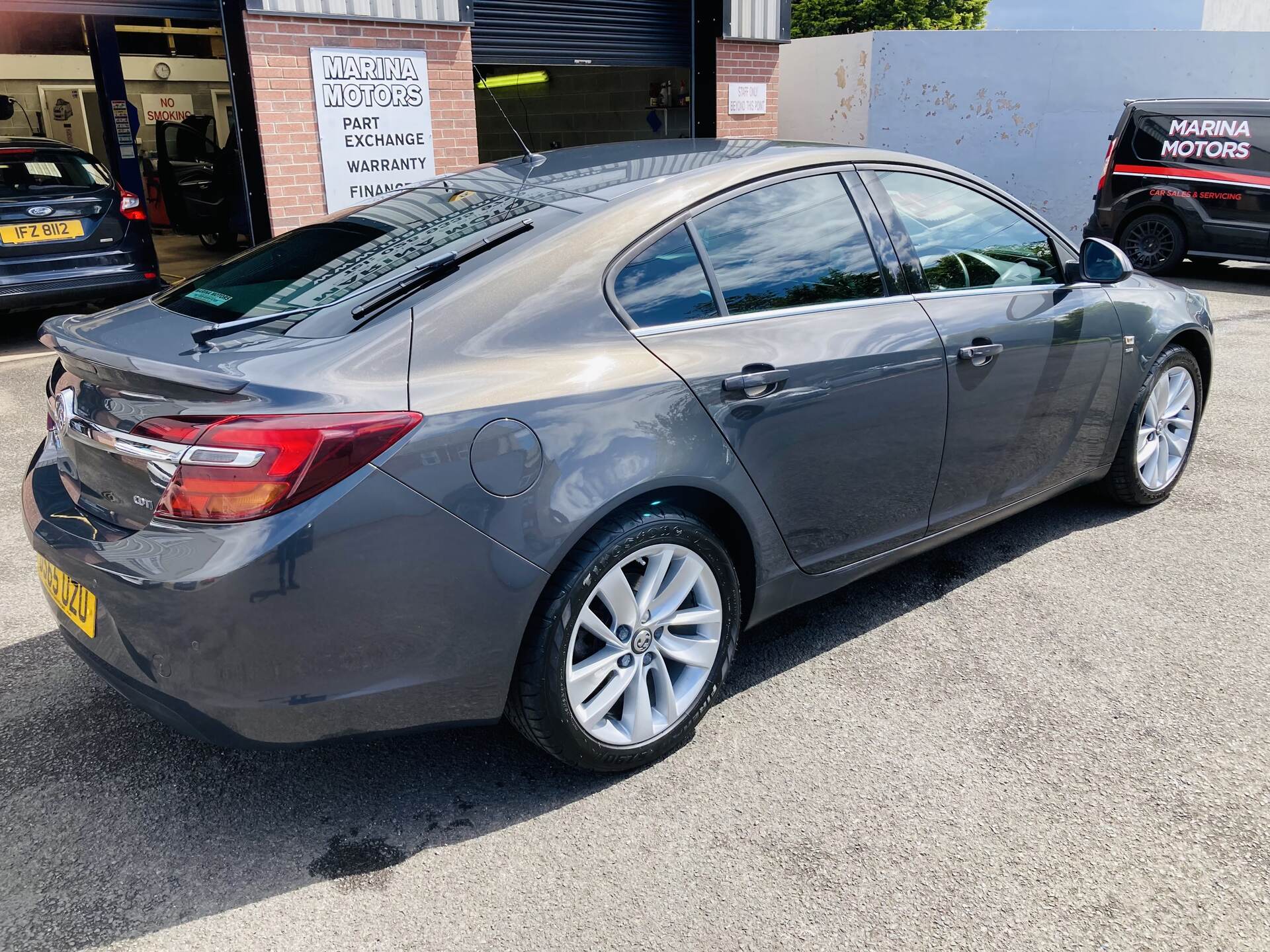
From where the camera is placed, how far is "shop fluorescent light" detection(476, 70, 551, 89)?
50.9ft

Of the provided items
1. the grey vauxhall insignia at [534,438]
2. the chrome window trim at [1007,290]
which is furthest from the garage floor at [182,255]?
the chrome window trim at [1007,290]

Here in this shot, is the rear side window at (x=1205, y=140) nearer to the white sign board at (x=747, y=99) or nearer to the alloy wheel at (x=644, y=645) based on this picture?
the white sign board at (x=747, y=99)

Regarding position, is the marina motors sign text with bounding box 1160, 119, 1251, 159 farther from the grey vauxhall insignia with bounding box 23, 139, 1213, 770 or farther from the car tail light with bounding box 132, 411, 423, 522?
the car tail light with bounding box 132, 411, 423, 522

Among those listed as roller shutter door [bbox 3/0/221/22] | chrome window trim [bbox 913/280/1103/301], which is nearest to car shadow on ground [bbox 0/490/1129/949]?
chrome window trim [bbox 913/280/1103/301]

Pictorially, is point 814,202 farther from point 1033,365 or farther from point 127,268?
point 127,268

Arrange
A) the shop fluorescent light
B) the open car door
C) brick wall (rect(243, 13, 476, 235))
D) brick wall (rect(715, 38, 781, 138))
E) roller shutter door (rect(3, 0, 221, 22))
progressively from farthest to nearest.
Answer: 1. the shop fluorescent light
2. the open car door
3. brick wall (rect(715, 38, 781, 138))
4. brick wall (rect(243, 13, 476, 235))
5. roller shutter door (rect(3, 0, 221, 22))

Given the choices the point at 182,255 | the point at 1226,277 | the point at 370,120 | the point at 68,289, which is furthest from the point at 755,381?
the point at 182,255

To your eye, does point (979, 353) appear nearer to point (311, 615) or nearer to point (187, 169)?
point (311, 615)

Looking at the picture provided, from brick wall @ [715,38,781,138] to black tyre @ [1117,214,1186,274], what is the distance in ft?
13.9

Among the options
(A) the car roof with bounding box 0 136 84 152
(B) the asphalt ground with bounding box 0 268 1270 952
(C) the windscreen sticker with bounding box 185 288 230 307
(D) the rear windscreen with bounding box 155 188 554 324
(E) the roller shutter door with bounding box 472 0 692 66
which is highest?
(E) the roller shutter door with bounding box 472 0 692 66

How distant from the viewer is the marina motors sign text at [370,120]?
28.4 feet

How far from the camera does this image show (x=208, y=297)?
274 centimetres

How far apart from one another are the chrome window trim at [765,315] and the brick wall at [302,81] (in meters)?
6.77

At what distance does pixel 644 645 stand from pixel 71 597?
4.49 ft
